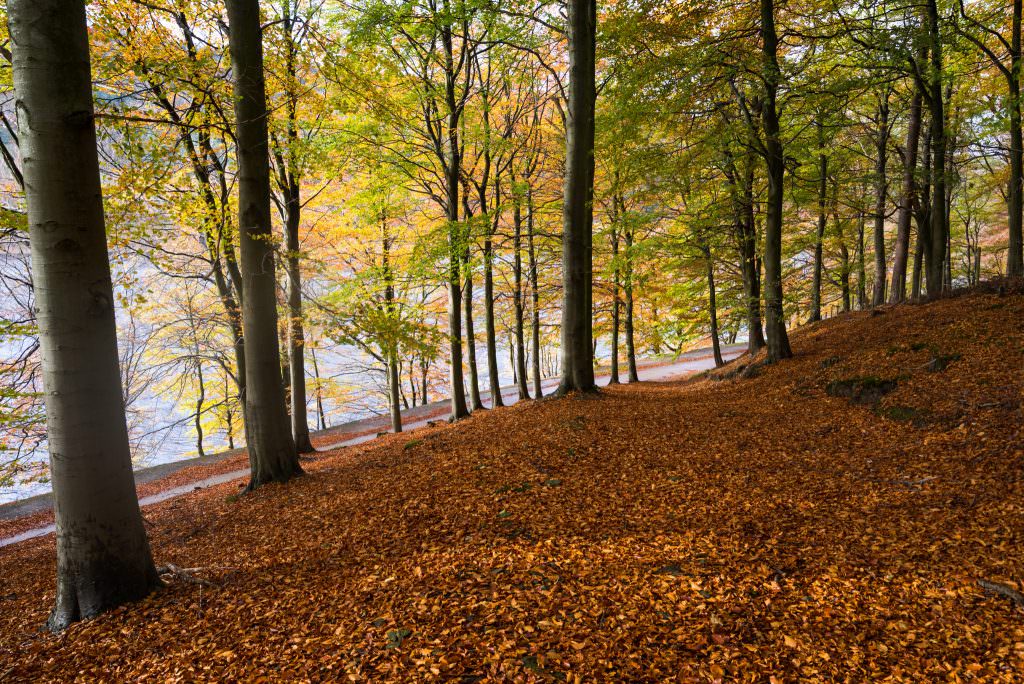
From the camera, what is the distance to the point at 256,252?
6.50 meters

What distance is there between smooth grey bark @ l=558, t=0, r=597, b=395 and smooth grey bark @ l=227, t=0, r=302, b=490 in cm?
464

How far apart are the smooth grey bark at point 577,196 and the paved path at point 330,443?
26.0 feet

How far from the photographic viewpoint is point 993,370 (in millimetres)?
5867

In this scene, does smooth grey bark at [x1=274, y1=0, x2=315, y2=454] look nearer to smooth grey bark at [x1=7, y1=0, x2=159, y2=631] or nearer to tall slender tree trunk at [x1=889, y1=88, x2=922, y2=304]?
smooth grey bark at [x1=7, y1=0, x2=159, y2=631]

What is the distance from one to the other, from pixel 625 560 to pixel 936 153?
35.4 feet

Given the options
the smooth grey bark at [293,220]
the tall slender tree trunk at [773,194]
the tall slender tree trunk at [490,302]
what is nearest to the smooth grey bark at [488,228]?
the tall slender tree trunk at [490,302]

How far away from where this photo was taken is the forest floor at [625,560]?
2.43m

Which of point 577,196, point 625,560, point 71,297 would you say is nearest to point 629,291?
point 577,196

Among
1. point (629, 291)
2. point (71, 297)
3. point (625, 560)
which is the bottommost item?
point (625, 560)

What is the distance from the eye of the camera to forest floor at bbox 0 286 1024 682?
2.43 m

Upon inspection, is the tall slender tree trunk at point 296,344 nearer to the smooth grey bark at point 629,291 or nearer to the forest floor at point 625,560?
the forest floor at point 625,560

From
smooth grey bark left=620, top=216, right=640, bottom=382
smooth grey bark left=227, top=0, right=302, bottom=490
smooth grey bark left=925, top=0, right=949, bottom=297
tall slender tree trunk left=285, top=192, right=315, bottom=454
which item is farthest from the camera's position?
smooth grey bark left=620, top=216, right=640, bottom=382

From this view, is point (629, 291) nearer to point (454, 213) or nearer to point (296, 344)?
point (454, 213)

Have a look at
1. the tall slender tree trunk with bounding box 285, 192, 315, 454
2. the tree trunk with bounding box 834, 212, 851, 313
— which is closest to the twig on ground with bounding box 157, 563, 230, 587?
the tall slender tree trunk with bounding box 285, 192, 315, 454
